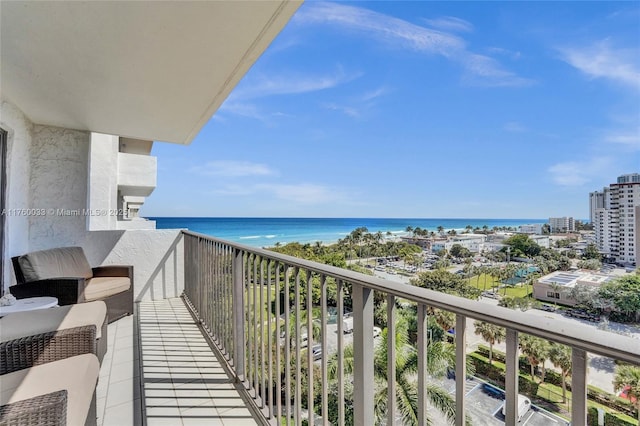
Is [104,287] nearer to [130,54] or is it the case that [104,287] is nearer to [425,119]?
[130,54]

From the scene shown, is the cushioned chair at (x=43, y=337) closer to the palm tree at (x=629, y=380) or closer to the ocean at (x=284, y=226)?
the palm tree at (x=629, y=380)

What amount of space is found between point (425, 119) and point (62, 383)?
33432 millimetres

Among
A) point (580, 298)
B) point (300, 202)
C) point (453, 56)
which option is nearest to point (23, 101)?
point (580, 298)

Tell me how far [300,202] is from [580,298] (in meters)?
39.9

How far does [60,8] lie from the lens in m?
2.04

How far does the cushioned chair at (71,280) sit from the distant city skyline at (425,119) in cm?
747

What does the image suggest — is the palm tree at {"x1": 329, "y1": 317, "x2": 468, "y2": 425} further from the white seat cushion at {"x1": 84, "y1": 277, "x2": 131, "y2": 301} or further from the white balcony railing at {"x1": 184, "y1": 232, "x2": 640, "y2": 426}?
the white seat cushion at {"x1": 84, "y1": 277, "x2": 131, "y2": 301}

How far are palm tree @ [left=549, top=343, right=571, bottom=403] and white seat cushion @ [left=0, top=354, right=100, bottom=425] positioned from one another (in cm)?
160

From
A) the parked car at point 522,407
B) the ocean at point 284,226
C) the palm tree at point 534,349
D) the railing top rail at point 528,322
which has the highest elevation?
the railing top rail at point 528,322

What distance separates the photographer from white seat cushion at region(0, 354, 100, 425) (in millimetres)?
1345

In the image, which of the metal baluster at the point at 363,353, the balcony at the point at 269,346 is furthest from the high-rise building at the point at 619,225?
the metal baluster at the point at 363,353

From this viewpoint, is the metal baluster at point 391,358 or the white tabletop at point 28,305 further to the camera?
the white tabletop at point 28,305

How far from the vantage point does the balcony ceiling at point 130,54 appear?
82.6 inches

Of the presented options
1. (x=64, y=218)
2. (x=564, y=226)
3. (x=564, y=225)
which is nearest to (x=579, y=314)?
(x=64, y=218)
